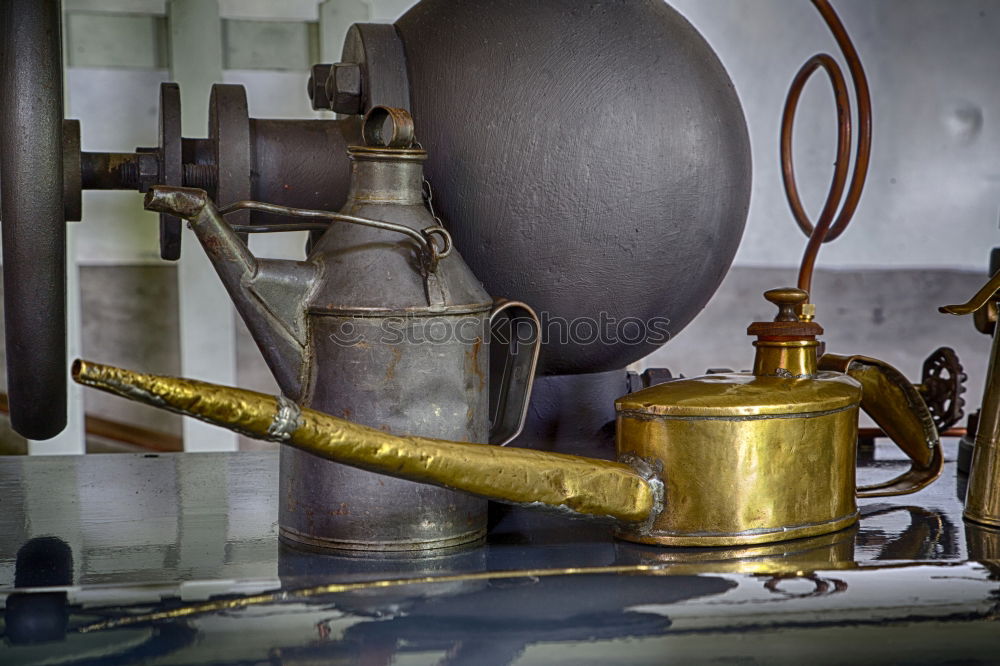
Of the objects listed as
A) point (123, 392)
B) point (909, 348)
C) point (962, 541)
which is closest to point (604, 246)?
point (962, 541)

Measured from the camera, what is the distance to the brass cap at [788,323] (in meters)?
1.10

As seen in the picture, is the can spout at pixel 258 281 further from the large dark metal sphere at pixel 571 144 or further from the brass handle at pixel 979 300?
the brass handle at pixel 979 300

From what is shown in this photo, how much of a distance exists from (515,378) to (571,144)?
239 mm

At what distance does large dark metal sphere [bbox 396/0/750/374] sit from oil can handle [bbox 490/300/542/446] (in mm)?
56

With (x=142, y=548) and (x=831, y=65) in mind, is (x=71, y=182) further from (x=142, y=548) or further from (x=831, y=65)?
(x=831, y=65)

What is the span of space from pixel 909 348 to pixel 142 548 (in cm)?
326

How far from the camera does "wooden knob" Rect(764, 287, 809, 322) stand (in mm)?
1125

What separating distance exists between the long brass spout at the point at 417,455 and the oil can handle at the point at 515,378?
0.13m

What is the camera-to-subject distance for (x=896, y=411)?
125 centimetres

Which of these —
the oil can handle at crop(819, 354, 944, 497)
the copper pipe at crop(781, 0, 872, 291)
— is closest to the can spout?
the oil can handle at crop(819, 354, 944, 497)

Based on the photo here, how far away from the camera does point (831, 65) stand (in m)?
1.51

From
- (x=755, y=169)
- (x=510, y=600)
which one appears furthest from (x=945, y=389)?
(x=755, y=169)

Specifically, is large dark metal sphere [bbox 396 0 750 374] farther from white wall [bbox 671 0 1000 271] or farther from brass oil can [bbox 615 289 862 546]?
white wall [bbox 671 0 1000 271]

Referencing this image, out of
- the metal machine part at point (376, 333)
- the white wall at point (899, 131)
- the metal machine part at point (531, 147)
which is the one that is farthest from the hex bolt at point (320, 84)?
the white wall at point (899, 131)
